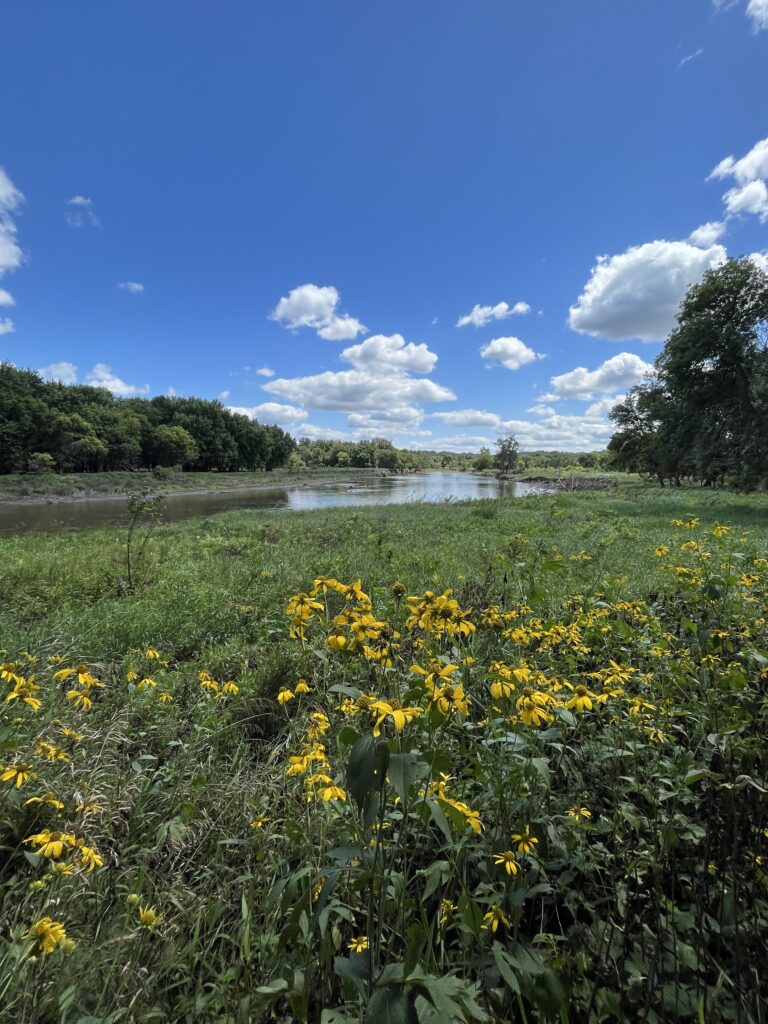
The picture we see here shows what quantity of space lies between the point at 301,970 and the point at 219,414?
8336 centimetres

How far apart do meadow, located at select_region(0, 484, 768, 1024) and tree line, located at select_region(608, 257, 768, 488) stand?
59.1 feet

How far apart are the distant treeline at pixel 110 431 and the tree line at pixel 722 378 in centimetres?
5760

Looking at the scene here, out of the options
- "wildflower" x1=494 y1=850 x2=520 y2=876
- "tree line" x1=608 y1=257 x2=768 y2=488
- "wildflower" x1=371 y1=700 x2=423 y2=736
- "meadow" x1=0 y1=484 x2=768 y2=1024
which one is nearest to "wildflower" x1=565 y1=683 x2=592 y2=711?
"meadow" x1=0 y1=484 x2=768 y2=1024

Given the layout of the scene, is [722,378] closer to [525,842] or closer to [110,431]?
[525,842]

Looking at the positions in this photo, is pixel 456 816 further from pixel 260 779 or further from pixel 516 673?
pixel 260 779

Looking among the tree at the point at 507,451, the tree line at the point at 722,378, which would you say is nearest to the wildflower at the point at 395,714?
the tree line at the point at 722,378

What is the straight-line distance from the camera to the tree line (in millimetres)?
18000

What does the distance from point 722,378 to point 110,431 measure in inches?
2481

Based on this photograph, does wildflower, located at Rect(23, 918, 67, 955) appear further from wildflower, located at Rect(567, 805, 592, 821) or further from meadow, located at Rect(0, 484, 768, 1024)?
wildflower, located at Rect(567, 805, 592, 821)

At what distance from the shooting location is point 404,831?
1.19m

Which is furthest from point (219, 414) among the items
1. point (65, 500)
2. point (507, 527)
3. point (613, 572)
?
point (613, 572)

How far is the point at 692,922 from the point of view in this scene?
56.6 inches

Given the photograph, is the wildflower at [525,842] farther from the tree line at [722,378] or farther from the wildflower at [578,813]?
the tree line at [722,378]

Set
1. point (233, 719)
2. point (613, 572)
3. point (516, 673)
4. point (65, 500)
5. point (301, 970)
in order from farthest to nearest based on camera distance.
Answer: point (65, 500), point (613, 572), point (233, 719), point (516, 673), point (301, 970)
